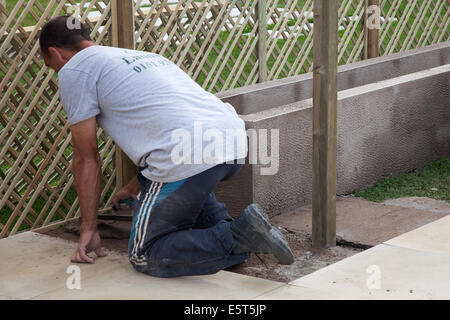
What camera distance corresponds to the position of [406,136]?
5777 mm

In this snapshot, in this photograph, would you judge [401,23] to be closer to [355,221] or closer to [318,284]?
[355,221]

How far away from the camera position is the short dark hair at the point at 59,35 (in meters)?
3.84

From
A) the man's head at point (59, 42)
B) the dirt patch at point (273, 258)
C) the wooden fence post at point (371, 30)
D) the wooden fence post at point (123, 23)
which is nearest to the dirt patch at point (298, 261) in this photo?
the dirt patch at point (273, 258)

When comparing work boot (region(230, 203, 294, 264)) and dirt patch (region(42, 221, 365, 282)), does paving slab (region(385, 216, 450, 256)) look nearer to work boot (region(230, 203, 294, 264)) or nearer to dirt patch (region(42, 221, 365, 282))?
dirt patch (region(42, 221, 365, 282))

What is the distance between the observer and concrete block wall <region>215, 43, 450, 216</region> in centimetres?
479

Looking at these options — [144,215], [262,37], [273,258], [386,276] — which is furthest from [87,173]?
[262,37]

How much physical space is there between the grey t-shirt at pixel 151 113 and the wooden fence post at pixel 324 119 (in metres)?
0.53

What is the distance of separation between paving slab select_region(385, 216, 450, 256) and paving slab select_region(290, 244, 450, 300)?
0.07 metres

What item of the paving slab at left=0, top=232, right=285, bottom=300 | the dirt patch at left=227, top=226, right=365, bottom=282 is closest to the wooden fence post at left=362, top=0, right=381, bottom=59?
the dirt patch at left=227, top=226, right=365, bottom=282

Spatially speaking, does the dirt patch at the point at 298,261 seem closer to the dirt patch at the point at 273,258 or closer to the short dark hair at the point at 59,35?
the dirt patch at the point at 273,258
